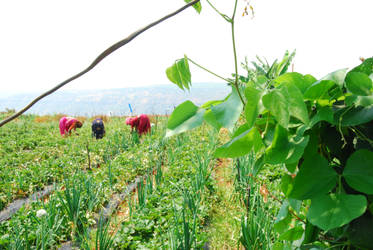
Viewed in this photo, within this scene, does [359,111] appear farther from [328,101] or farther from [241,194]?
[241,194]

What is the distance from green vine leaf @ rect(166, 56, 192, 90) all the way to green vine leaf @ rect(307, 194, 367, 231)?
0.28 metres

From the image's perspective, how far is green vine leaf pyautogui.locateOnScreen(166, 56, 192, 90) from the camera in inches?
17.2

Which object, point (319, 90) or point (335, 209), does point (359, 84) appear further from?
point (335, 209)

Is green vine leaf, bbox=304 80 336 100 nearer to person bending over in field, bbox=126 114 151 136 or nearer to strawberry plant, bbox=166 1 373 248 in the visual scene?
strawberry plant, bbox=166 1 373 248

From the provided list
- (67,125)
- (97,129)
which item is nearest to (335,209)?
(97,129)

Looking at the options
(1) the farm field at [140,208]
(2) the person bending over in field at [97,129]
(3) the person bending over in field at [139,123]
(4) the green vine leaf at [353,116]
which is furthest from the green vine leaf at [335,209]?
Answer: (2) the person bending over in field at [97,129]

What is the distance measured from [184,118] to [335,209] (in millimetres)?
255

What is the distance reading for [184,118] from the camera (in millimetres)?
390

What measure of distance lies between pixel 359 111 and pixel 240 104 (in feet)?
0.62

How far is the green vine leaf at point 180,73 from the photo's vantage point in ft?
1.43

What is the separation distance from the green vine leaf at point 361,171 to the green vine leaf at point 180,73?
29 cm

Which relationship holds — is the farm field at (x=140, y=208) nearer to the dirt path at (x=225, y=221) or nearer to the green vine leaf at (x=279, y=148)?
the dirt path at (x=225, y=221)

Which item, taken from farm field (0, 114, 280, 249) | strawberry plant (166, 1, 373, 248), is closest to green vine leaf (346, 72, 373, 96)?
strawberry plant (166, 1, 373, 248)

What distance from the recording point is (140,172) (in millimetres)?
4008
